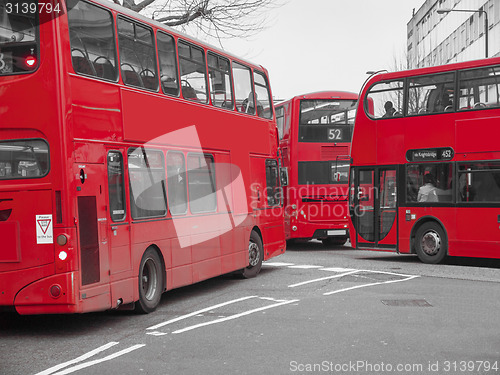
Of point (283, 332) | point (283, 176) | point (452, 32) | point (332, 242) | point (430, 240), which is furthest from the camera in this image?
point (452, 32)

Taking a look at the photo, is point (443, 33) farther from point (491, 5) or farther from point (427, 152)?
point (427, 152)

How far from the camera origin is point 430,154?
58.2 ft

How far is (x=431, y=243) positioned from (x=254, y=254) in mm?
4925

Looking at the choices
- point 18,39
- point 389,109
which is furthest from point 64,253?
point 389,109

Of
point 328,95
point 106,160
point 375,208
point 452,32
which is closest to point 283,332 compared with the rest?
point 106,160

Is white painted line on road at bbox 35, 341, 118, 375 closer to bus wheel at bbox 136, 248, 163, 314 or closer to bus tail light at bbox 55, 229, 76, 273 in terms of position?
bus tail light at bbox 55, 229, 76, 273

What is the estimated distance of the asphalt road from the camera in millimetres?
7141

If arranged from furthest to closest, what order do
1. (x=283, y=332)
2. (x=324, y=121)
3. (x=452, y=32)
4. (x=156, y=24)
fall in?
(x=452, y=32) → (x=324, y=121) → (x=156, y=24) → (x=283, y=332)

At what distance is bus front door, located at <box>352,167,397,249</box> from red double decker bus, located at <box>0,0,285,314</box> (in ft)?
19.7

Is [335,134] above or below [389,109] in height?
below

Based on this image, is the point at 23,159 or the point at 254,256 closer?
the point at 23,159

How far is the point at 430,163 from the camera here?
58.4 feet

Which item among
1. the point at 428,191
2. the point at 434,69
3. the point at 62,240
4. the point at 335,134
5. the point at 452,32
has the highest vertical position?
the point at 452,32

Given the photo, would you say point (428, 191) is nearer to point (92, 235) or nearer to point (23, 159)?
point (92, 235)
